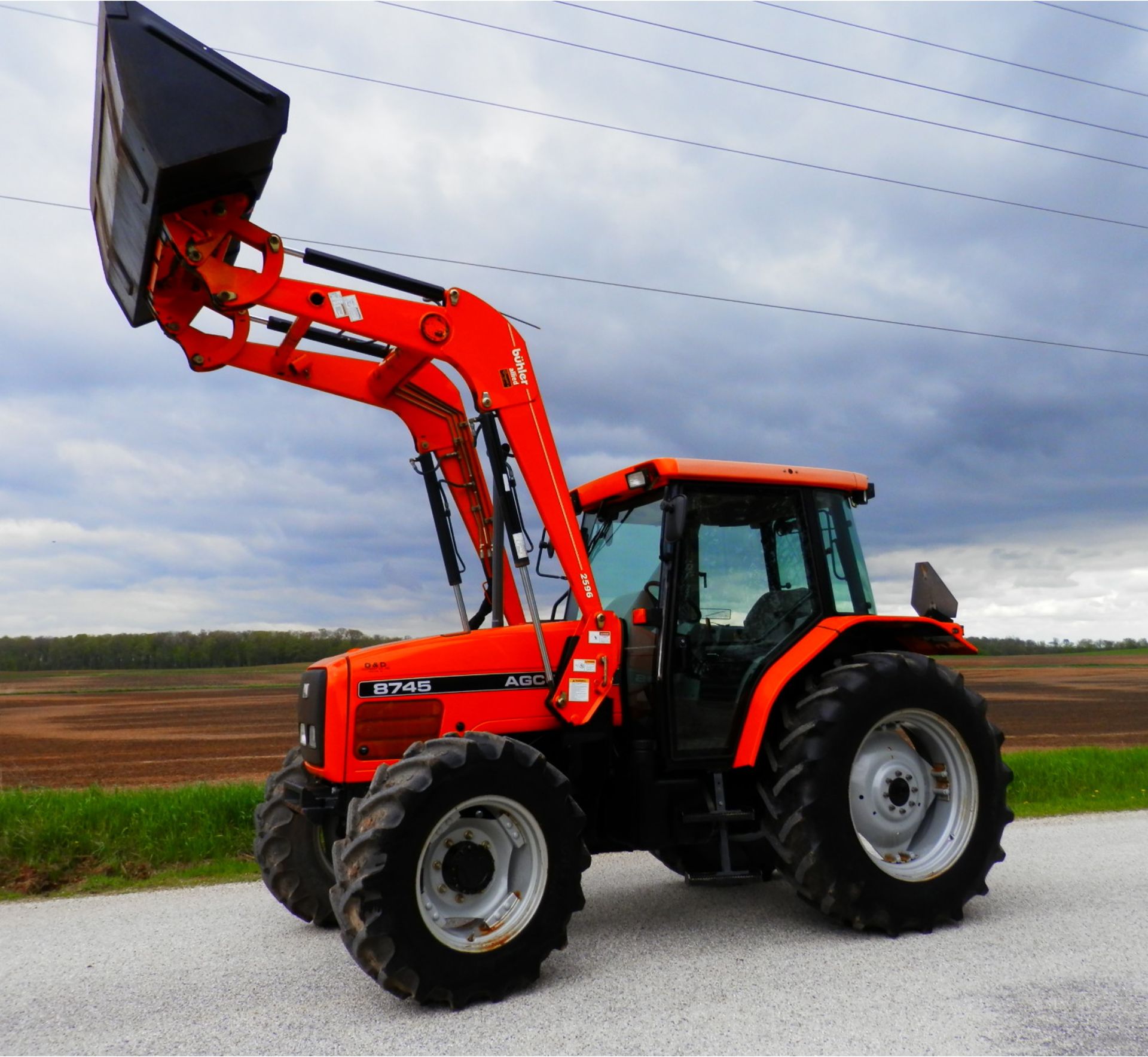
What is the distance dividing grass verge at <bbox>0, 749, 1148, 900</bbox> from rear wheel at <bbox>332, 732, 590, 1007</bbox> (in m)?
2.94

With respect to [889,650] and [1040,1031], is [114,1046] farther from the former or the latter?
[889,650]

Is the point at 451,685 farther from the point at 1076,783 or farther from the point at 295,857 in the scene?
the point at 1076,783

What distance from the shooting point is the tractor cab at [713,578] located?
18.1 feet

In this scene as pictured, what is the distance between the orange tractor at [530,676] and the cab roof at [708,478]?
18 millimetres

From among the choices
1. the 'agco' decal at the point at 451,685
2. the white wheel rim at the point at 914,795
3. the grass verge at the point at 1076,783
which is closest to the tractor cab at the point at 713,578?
the 'agco' decal at the point at 451,685

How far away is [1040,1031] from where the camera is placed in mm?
4039

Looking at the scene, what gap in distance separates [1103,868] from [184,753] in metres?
→ 16.7

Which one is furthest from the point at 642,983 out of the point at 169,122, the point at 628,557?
the point at 169,122

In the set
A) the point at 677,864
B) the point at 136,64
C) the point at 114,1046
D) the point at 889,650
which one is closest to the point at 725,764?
the point at 677,864

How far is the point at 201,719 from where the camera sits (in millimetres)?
29891

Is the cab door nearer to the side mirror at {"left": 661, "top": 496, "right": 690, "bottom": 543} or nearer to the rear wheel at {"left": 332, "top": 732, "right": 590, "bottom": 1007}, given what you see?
the side mirror at {"left": 661, "top": 496, "right": 690, "bottom": 543}

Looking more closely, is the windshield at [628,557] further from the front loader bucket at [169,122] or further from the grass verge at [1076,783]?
the grass verge at [1076,783]

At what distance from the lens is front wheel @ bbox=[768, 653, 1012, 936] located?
528 cm

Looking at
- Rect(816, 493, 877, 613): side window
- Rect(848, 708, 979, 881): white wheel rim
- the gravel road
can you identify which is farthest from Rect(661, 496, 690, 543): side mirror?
the gravel road
